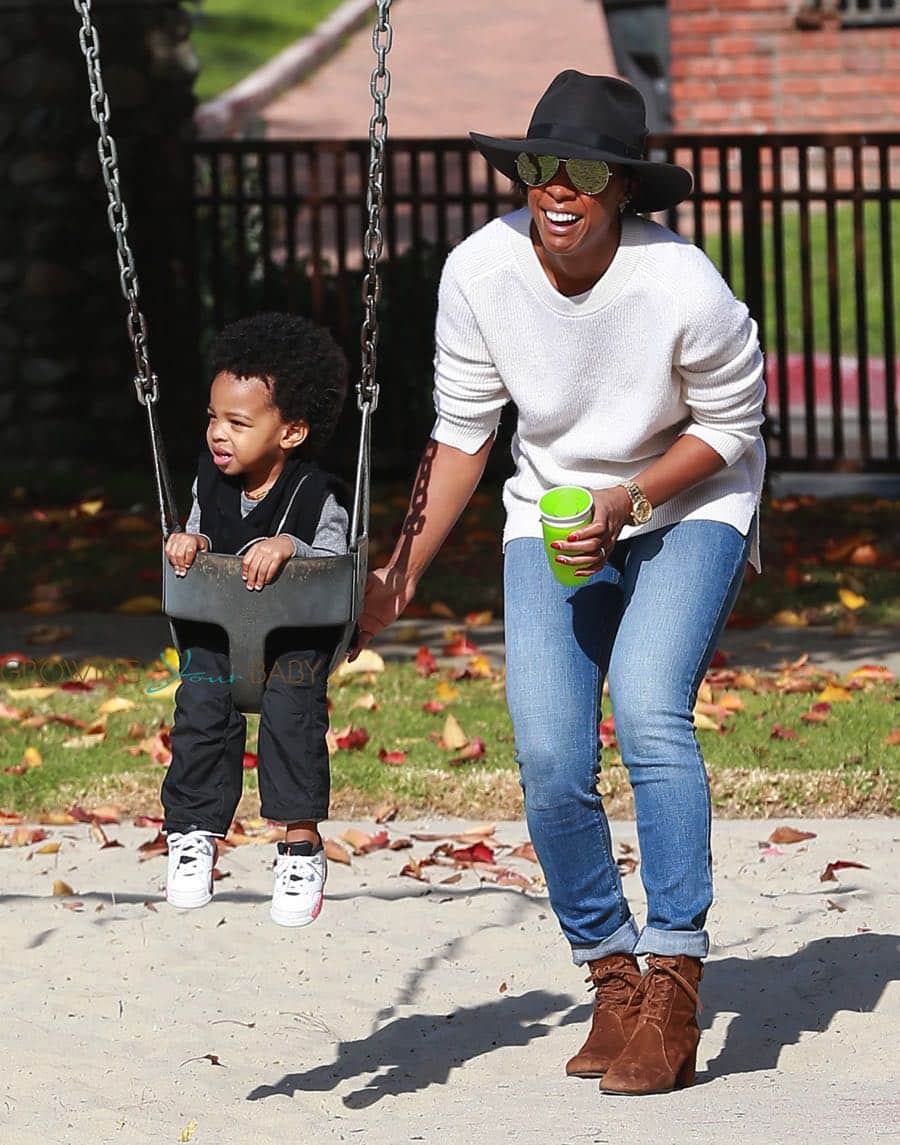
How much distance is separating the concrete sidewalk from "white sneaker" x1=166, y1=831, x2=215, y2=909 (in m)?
4.03

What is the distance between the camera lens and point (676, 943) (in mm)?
3836

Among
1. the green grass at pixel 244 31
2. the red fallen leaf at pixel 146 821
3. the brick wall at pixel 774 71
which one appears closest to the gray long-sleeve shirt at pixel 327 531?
the red fallen leaf at pixel 146 821

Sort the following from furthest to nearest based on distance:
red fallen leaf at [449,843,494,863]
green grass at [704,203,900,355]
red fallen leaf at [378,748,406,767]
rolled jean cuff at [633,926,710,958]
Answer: green grass at [704,203,900,355] < red fallen leaf at [378,748,406,767] < red fallen leaf at [449,843,494,863] < rolled jean cuff at [633,926,710,958]

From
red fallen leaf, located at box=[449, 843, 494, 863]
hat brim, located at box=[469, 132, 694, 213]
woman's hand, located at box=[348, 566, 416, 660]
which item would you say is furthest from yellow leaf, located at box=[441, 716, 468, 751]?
hat brim, located at box=[469, 132, 694, 213]

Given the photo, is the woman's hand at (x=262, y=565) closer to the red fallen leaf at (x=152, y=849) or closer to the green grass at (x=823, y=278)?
the red fallen leaf at (x=152, y=849)

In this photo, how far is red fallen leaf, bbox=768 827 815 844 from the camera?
18.0 feet

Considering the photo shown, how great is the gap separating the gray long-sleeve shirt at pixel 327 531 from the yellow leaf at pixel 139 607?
491 centimetres

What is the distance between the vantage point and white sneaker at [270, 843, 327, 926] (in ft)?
12.0

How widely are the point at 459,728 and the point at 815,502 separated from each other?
4779 mm

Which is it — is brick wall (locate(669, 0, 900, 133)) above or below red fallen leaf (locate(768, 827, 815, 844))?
above

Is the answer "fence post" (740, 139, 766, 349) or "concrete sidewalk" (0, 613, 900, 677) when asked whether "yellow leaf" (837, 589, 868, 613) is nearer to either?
"concrete sidewalk" (0, 613, 900, 677)

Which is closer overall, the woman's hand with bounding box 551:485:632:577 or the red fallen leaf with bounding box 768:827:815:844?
the woman's hand with bounding box 551:485:632:577

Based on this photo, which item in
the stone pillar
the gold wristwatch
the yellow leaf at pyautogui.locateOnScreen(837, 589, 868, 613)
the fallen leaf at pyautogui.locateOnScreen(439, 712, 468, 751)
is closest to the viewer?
the gold wristwatch

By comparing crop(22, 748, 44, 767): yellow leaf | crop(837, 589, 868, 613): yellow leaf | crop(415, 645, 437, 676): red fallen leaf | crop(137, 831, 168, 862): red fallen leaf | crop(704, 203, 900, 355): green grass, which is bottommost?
crop(704, 203, 900, 355): green grass
